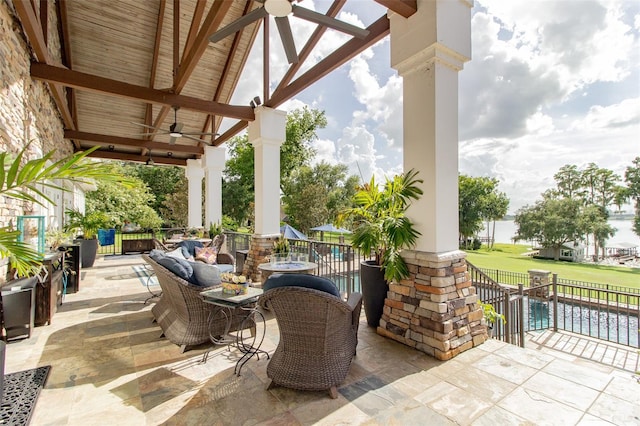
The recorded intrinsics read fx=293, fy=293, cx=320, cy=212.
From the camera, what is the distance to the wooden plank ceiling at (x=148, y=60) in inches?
172

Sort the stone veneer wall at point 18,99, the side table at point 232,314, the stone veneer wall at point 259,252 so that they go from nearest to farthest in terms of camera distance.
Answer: the side table at point 232,314
the stone veneer wall at point 18,99
the stone veneer wall at point 259,252

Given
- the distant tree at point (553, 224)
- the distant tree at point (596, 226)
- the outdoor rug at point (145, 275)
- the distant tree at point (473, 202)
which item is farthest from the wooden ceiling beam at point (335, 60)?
the distant tree at point (473, 202)

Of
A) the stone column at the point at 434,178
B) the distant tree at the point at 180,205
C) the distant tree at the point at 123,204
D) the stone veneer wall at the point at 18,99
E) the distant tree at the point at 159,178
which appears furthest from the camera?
the distant tree at the point at 159,178

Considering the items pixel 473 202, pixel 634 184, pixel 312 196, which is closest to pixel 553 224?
pixel 634 184

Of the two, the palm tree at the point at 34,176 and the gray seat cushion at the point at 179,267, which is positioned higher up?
the palm tree at the point at 34,176

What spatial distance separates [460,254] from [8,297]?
4775 mm

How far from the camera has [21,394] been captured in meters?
2.16

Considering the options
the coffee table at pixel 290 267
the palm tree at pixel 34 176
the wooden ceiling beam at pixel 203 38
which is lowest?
the coffee table at pixel 290 267

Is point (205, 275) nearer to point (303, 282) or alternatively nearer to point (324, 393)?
point (303, 282)

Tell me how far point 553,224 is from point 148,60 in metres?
31.6

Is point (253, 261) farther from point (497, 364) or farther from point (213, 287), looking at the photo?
point (497, 364)

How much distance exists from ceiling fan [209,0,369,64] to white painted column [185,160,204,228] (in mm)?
8269

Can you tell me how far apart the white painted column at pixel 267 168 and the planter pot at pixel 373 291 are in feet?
9.91

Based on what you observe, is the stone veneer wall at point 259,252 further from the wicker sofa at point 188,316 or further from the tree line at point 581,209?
the tree line at point 581,209
